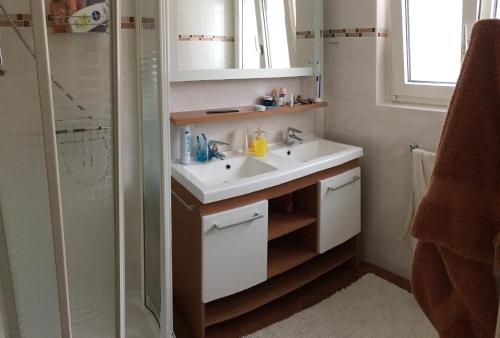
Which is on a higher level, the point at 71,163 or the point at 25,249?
the point at 71,163

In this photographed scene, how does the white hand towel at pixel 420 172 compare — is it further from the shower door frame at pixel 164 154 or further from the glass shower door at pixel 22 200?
the glass shower door at pixel 22 200

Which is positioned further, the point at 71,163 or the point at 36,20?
the point at 71,163

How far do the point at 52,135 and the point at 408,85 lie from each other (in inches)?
78.3

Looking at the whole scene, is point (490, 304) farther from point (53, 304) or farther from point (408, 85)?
point (408, 85)

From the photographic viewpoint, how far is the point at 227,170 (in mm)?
2244

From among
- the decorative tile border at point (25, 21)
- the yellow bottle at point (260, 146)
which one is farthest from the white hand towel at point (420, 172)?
the decorative tile border at point (25, 21)

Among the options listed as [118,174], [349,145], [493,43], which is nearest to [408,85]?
[349,145]

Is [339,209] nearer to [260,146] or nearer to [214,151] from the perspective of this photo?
[260,146]

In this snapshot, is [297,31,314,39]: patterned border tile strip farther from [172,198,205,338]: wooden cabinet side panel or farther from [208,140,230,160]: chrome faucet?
[172,198,205,338]: wooden cabinet side panel

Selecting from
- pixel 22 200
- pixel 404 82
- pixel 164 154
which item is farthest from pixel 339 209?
pixel 22 200

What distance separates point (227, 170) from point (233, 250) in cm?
48

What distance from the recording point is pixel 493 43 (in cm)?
85

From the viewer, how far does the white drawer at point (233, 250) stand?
6.07 feet

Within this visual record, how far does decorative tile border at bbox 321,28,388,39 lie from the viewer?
2.43 metres
